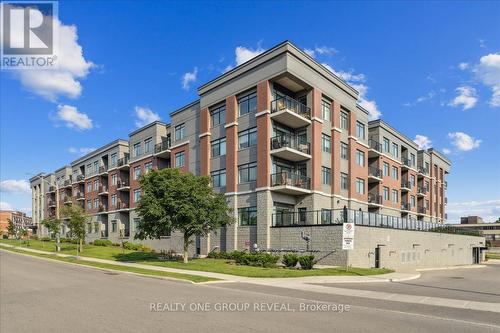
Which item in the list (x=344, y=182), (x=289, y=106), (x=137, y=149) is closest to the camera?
(x=289, y=106)

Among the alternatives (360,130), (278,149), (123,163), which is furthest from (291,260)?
(123,163)

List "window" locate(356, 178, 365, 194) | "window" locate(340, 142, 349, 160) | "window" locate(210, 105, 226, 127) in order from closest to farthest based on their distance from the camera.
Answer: "window" locate(210, 105, 226, 127), "window" locate(340, 142, 349, 160), "window" locate(356, 178, 365, 194)

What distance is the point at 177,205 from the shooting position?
27.6 meters

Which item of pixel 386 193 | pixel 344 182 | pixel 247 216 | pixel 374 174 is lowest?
pixel 247 216

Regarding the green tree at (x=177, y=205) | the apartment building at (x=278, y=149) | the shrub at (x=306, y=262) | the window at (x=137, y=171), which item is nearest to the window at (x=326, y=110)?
the apartment building at (x=278, y=149)

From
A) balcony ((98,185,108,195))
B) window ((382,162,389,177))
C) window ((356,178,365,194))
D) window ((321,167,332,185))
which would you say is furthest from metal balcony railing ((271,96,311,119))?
balcony ((98,185,108,195))

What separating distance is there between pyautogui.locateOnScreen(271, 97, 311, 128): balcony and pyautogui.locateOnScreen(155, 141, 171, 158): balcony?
57.6 ft

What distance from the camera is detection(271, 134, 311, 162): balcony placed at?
105ft

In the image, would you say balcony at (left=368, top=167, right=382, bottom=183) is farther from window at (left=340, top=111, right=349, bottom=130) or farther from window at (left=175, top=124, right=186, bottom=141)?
window at (left=175, top=124, right=186, bottom=141)

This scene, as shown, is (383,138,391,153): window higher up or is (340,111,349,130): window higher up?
(340,111,349,130): window

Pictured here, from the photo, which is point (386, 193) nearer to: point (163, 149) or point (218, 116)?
point (218, 116)

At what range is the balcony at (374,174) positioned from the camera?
47044 mm

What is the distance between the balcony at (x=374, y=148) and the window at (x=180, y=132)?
22.4 m

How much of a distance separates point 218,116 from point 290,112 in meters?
9.24
